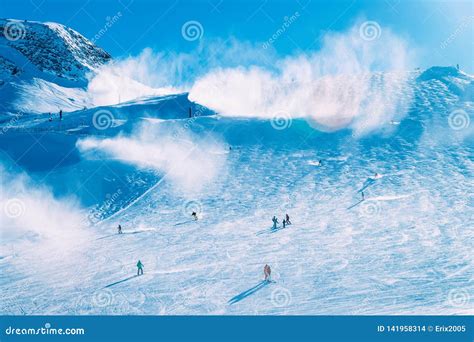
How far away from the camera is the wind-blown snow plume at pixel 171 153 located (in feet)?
130

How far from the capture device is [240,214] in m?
31.3

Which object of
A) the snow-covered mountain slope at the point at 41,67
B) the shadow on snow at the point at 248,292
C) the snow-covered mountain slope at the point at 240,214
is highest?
the snow-covered mountain slope at the point at 41,67

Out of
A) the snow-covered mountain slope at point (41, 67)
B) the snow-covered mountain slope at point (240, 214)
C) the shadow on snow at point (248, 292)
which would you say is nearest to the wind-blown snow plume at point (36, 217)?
the snow-covered mountain slope at point (240, 214)

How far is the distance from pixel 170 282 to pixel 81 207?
1731cm

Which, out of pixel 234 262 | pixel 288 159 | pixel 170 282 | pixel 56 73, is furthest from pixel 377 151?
pixel 56 73

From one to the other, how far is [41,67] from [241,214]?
127 m

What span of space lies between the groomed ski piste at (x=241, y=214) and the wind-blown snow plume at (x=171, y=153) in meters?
0.21

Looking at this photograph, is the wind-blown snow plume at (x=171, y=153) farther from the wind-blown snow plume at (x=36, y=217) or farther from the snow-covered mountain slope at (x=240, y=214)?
the wind-blown snow plume at (x=36, y=217)

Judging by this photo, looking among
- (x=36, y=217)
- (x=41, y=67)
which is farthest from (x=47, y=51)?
(x=36, y=217)

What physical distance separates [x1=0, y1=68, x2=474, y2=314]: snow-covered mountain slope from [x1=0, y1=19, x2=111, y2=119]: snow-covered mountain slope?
47881 millimetres

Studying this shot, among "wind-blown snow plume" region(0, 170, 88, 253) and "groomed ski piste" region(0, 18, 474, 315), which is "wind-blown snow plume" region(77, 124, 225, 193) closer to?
"groomed ski piste" region(0, 18, 474, 315)

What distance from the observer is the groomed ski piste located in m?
18.9

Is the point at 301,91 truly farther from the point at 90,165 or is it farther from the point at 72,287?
the point at 72,287

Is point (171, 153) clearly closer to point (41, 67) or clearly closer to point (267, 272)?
point (267, 272)
